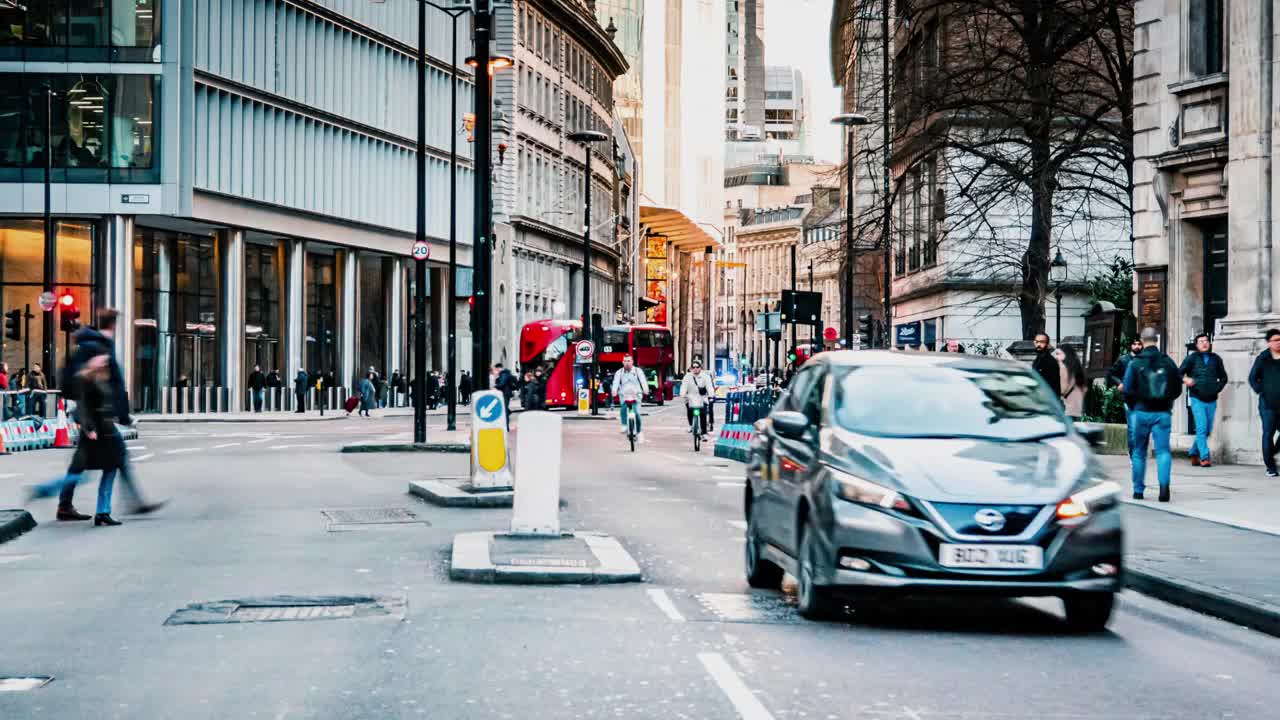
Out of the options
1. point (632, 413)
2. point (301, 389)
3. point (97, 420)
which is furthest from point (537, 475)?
point (301, 389)

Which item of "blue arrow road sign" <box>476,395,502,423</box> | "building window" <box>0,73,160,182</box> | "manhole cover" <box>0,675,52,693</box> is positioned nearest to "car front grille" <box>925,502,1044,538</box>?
"manhole cover" <box>0,675,52,693</box>

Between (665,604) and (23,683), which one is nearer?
(23,683)

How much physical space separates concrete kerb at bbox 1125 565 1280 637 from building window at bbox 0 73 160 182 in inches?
1900

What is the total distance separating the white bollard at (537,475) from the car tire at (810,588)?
3.93 metres

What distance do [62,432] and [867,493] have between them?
2821 cm

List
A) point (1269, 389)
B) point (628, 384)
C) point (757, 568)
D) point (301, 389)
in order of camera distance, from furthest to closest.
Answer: point (301, 389) < point (628, 384) < point (1269, 389) < point (757, 568)

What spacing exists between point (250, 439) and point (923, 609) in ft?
97.7

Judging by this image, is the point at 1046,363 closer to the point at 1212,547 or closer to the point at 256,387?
the point at 1212,547

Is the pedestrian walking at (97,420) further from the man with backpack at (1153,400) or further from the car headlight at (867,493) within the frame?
the man with backpack at (1153,400)

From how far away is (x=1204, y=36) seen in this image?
90.9 feet

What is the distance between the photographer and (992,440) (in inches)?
426

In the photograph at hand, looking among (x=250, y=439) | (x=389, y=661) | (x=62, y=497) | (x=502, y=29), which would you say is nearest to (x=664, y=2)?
(x=502, y=29)

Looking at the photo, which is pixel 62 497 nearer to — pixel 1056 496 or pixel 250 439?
pixel 1056 496

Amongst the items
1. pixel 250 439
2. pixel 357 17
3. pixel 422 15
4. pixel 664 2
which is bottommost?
pixel 250 439
